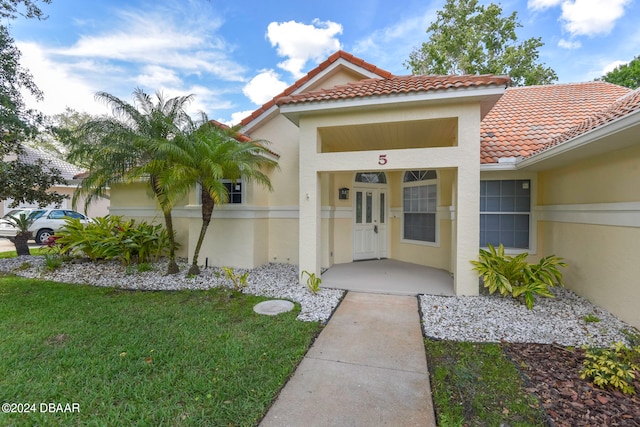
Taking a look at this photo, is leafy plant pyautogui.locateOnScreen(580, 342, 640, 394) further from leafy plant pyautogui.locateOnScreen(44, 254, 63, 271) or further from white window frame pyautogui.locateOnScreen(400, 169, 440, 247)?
leafy plant pyautogui.locateOnScreen(44, 254, 63, 271)

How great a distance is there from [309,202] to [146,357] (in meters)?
4.33

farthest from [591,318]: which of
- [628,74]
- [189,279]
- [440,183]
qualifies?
[628,74]

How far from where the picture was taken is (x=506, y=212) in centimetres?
771

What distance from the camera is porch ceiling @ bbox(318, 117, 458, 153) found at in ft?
22.2

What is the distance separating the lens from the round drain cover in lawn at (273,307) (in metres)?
5.33

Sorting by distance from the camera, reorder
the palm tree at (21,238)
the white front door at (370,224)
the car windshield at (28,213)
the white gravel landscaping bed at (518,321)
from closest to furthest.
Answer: the white gravel landscaping bed at (518,321) < the white front door at (370,224) < the palm tree at (21,238) < the car windshield at (28,213)

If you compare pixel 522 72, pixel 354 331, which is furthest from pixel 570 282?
pixel 522 72

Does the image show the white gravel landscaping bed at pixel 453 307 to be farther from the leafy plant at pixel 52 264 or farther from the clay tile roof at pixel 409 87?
the clay tile roof at pixel 409 87

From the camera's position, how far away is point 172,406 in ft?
9.05

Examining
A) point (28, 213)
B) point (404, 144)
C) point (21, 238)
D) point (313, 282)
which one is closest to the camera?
point (313, 282)

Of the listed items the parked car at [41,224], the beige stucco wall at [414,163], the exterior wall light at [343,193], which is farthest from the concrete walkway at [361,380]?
the parked car at [41,224]

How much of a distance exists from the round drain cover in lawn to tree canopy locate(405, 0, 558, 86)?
65.6 ft

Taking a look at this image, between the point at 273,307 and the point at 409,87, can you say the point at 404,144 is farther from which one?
the point at 273,307

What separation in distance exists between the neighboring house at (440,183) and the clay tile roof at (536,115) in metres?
0.05
